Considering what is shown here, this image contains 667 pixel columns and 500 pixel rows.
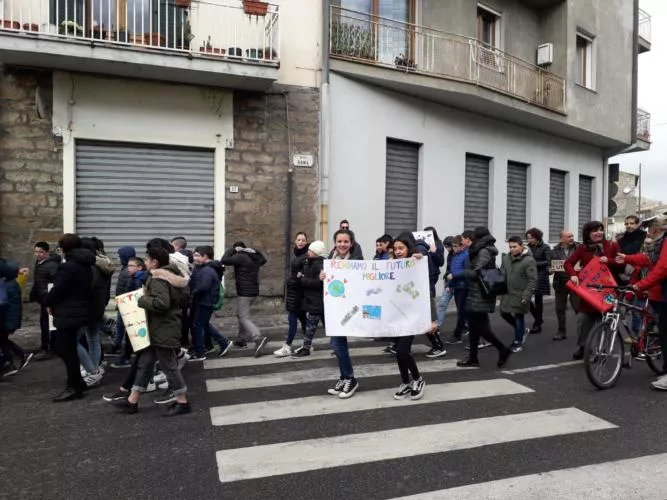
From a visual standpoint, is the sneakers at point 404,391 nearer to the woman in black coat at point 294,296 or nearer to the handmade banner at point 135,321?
the woman in black coat at point 294,296

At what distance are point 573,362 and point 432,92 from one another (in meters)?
7.84

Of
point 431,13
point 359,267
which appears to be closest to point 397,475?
point 359,267

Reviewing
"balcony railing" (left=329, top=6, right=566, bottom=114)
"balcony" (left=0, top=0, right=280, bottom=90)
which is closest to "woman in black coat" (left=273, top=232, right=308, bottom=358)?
"balcony" (left=0, top=0, right=280, bottom=90)

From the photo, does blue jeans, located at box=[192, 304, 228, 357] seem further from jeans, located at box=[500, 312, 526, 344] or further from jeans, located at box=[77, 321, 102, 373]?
jeans, located at box=[500, 312, 526, 344]

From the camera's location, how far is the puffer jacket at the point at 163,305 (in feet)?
15.5

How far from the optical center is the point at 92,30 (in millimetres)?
9344

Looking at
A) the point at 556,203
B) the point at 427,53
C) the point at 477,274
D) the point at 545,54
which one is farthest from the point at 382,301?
the point at 556,203

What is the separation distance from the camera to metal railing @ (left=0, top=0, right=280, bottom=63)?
9.16 meters

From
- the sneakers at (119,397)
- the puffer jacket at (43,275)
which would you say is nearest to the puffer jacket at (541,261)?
the sneakers at (119,397)

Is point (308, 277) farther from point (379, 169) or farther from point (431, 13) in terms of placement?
point (431, 13)

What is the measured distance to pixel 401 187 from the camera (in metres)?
13.1

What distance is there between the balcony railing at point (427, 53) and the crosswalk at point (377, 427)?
7991 millimetres

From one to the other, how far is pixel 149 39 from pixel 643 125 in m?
18.6

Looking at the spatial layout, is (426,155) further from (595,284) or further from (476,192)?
(595,284)
